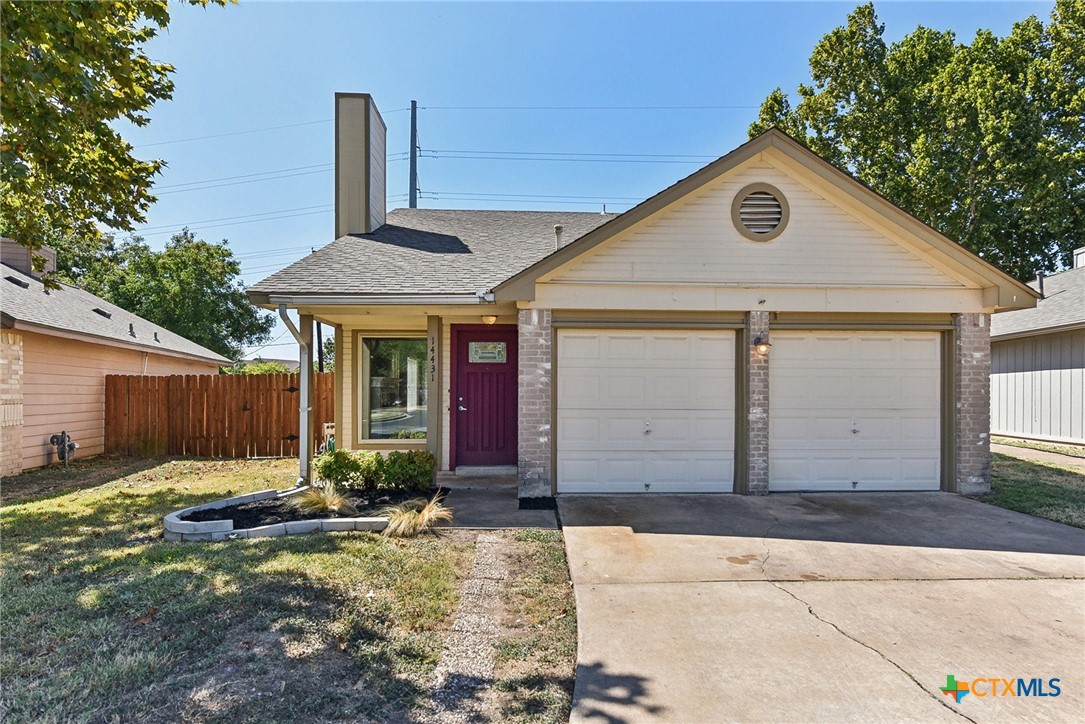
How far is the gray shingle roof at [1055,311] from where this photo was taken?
11.8 m

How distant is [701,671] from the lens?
115 inches

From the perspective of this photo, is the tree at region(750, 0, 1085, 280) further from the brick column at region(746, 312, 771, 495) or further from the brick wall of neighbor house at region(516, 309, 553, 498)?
the brick wall of neighbor house at region(516, 309, 553, 498)

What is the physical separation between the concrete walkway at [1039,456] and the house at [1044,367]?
1.14 metres

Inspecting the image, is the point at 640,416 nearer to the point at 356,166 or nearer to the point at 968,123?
the point at 356,166

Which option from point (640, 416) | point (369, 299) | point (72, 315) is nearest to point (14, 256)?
point (72, 315)

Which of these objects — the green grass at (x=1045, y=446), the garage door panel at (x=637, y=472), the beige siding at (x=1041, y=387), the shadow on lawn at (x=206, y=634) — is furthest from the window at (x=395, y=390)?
the beige siding at (x=1041, y=387)

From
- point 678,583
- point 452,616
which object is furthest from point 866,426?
point 452,616

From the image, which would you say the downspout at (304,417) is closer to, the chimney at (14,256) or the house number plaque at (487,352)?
the house number plaque at (487,352)

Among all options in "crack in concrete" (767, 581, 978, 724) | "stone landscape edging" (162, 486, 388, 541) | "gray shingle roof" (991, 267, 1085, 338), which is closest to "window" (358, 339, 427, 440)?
"stone landscape edging" (162, 486, 388, 541)

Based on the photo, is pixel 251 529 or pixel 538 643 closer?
pixel 538 643

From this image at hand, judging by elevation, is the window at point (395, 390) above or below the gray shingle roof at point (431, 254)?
below

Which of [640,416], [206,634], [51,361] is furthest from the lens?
[51,361]

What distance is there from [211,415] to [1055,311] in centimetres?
2033

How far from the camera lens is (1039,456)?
10.8 m
